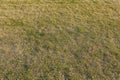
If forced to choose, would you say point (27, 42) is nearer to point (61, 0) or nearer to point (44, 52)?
point (44, 52)

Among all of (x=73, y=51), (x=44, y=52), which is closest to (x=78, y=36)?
(x=73, y=51)

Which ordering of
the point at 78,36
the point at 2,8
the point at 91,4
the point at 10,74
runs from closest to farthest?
1. the point at 10,74
2. the point at 78,36
3. the point at 2,8
4. the point at 91,4

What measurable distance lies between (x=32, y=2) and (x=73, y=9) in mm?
1195

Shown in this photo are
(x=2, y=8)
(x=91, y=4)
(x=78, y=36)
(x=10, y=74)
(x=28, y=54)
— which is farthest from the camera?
(x=91, y=4)

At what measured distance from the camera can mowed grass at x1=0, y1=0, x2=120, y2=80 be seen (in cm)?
451

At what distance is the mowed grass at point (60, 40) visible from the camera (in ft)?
14.8

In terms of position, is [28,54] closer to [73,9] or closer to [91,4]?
[73,9]

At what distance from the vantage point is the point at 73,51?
4.92m

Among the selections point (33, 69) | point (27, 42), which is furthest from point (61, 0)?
point (33, 69)

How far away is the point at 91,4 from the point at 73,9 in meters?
0.63

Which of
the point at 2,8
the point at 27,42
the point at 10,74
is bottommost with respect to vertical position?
the point at 10,74

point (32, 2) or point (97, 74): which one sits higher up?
point (32, 2)

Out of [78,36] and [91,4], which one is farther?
[91,4]

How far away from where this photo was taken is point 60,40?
5145 mm
